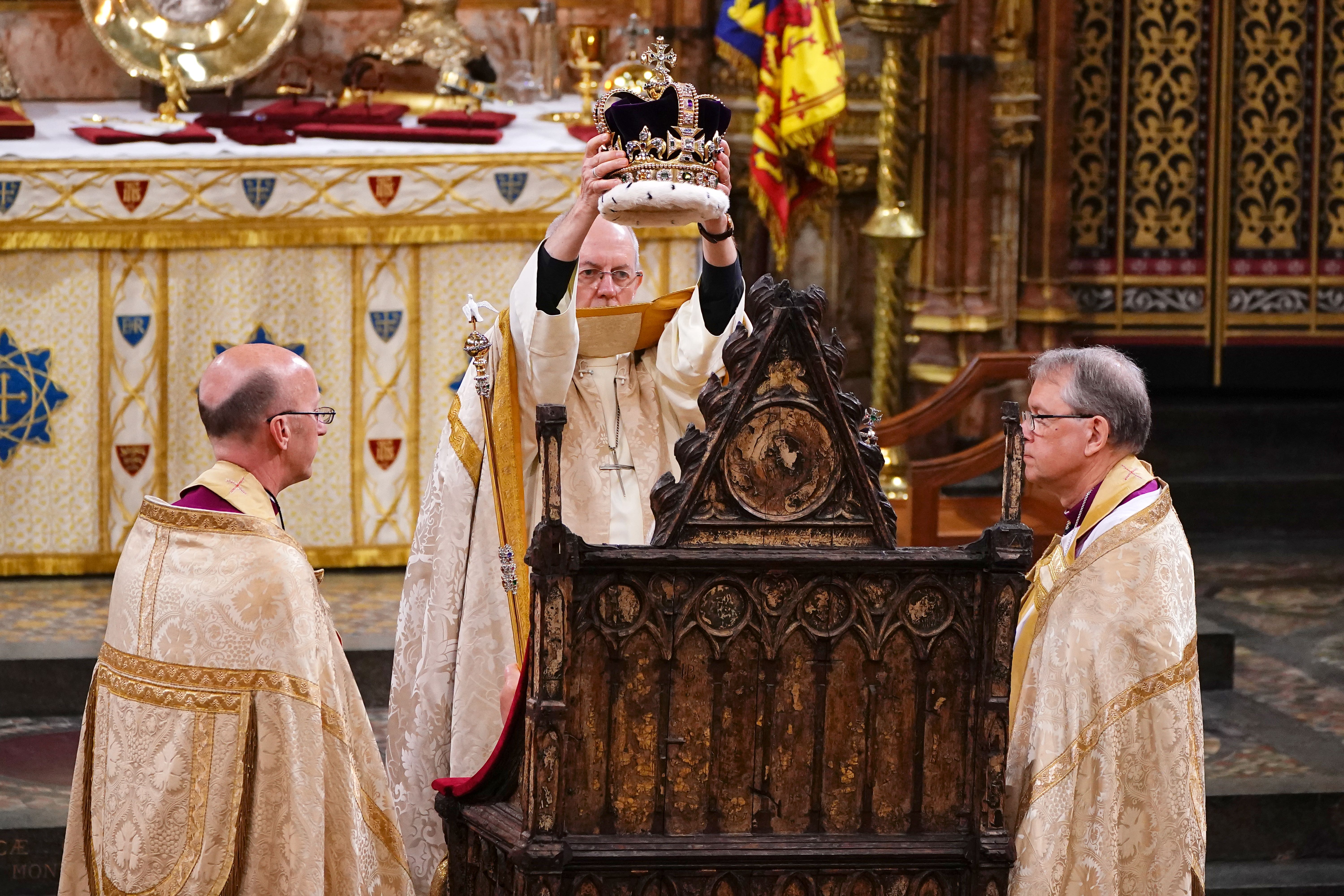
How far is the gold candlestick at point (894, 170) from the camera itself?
688cm

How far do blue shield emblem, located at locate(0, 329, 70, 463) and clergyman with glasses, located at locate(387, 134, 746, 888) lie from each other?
297 centimetres

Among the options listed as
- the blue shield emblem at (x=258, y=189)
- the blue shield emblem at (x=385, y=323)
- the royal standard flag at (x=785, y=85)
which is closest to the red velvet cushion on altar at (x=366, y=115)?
the blue shield emblem at (x=258, y=189)

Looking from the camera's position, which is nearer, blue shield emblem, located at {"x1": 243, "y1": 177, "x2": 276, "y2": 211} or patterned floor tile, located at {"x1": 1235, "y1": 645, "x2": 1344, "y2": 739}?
patterned floor tile, located at {"x1": 1235, "y1": 645, "x2": 1344, "y2": 739}

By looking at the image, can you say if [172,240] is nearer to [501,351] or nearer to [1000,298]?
[501,351]

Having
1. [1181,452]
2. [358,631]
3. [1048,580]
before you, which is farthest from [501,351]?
[1181,452]

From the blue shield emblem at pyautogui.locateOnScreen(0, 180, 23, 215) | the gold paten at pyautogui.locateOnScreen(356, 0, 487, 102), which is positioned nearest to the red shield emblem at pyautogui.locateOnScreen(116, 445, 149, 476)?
the blue shield emblem at pyautogui.locateOnScreen(0, 180, 23, 215)

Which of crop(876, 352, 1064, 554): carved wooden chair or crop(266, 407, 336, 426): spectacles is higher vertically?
crop(266, 407, 336, 426): spectacles

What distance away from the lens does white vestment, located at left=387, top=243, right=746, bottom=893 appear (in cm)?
364

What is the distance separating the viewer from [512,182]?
641 centimetres

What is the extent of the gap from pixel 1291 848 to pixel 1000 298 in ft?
11.9

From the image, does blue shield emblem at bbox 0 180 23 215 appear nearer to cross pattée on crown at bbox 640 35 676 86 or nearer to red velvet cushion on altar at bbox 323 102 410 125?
red velvet cushion on altar at bbox 323 102 410 125

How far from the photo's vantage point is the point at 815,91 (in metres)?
6.98

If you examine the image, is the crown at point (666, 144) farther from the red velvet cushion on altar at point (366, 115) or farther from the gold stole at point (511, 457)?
the red velvet cushion on altar at point (366, 115)

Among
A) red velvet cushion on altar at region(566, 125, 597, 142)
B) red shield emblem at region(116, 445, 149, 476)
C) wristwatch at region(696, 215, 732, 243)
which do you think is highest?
red velvet cushion on altar at region(566, 125, 597, 142)
